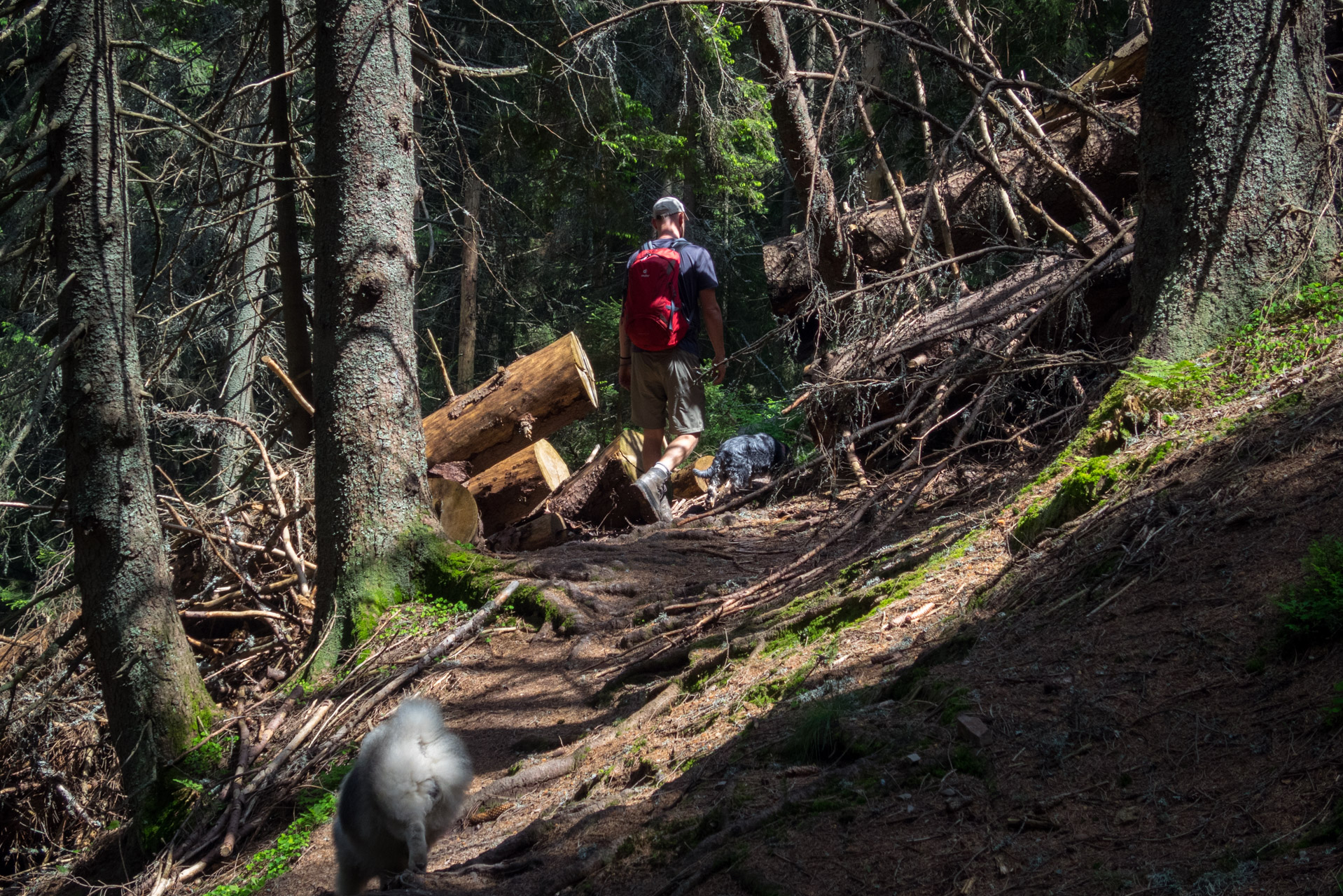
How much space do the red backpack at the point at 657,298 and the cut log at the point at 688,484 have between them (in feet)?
6.15

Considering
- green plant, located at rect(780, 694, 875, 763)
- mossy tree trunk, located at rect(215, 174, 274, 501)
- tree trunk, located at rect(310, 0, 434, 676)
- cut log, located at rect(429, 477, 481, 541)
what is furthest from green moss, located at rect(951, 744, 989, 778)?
mossy tree trunk, located at rect(215, 174, 274, 501)

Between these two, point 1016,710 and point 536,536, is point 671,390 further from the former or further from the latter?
point 1016,710

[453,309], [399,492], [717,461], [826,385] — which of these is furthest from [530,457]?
[453,309]

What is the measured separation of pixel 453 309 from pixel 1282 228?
66.6ft

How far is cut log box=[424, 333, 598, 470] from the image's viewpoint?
891cm

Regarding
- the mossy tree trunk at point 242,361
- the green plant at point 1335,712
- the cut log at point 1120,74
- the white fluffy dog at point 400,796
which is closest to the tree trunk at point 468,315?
the mossy tree trunk at point 242,361

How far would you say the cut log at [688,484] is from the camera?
9.82 metres

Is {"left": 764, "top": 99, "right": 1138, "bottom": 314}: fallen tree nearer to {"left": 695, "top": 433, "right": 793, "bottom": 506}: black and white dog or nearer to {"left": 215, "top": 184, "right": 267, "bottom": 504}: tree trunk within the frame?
{"left": 695, "top": 433, "right": 793, "bottom": 506}: black and white dog

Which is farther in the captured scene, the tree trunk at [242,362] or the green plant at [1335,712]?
the tree trunk at [242,362]

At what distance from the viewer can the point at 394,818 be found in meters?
3.66

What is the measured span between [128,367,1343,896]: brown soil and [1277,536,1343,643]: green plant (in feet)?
0.21

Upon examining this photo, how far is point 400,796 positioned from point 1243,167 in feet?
16.3

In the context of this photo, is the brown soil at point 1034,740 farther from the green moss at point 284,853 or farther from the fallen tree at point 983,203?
the fallen tree at point 983,203

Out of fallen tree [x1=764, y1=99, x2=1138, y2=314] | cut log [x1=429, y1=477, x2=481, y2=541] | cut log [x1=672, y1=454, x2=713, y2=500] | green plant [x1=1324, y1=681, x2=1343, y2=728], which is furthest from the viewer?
cut log [x1=672, y1=454, x2=713, y2=500]
